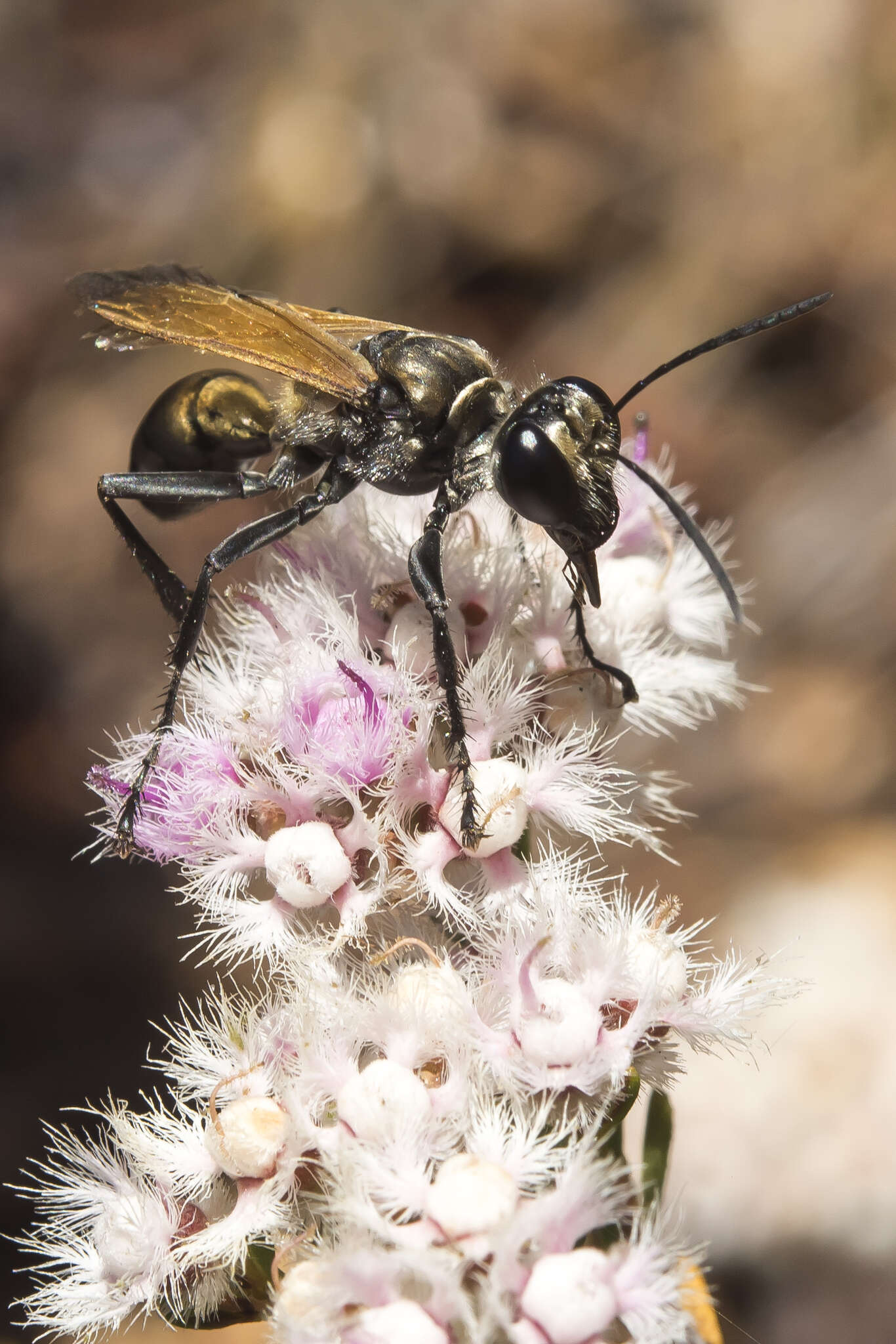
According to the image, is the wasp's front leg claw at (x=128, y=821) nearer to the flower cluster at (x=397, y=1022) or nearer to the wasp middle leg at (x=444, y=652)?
the flower cluster at (x=397, y=1022)

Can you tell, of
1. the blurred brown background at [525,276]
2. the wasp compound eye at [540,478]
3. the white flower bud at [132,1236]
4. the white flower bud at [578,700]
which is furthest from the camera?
the blurred brown background at [525,276]

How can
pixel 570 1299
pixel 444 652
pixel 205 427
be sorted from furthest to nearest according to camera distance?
pixel 205 427
pixel 444 652
pixel 570 1299

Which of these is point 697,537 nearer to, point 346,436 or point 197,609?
point 346,436

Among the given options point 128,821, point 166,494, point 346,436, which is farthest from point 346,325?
point 128,821

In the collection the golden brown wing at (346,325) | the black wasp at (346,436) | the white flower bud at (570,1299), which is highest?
the golden brown wing at (346,325)

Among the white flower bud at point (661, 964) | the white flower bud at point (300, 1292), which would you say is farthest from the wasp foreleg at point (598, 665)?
the white flower bud at point (300, 1292)

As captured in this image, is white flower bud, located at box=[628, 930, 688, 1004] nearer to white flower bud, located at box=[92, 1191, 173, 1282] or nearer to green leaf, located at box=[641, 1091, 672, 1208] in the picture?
green leaf, located at box=[641, 1091, 672, 1208]

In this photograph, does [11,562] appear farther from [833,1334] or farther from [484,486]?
[833,1334]
